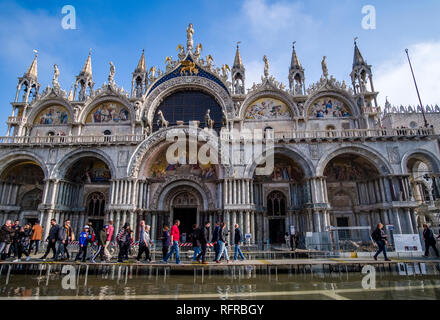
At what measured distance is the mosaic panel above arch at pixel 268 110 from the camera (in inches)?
961

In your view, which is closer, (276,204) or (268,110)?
(276,204)

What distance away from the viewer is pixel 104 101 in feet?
83.6

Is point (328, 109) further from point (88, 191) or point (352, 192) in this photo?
point (88, 191)

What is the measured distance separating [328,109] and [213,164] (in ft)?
39.4

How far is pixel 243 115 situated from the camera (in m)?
24.3

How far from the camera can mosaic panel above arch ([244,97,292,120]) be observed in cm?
2442

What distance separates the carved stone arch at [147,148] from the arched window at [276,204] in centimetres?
534

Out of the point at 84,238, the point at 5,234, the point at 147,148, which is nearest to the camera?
the point at 5,234

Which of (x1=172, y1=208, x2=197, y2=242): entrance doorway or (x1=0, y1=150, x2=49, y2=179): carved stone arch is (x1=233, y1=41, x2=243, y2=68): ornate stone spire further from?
(x1=0, y1=150, x2=49, y2=179): carved stone arch

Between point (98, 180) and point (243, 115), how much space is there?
1451 cm

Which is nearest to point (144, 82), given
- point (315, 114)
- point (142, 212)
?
point (142, 212)

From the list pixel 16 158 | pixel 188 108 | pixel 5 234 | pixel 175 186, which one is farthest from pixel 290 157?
pixel 16 158

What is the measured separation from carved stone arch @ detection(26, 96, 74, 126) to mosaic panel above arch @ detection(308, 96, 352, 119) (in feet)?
75.7

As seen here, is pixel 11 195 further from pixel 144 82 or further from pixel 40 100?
pixel 144 82
